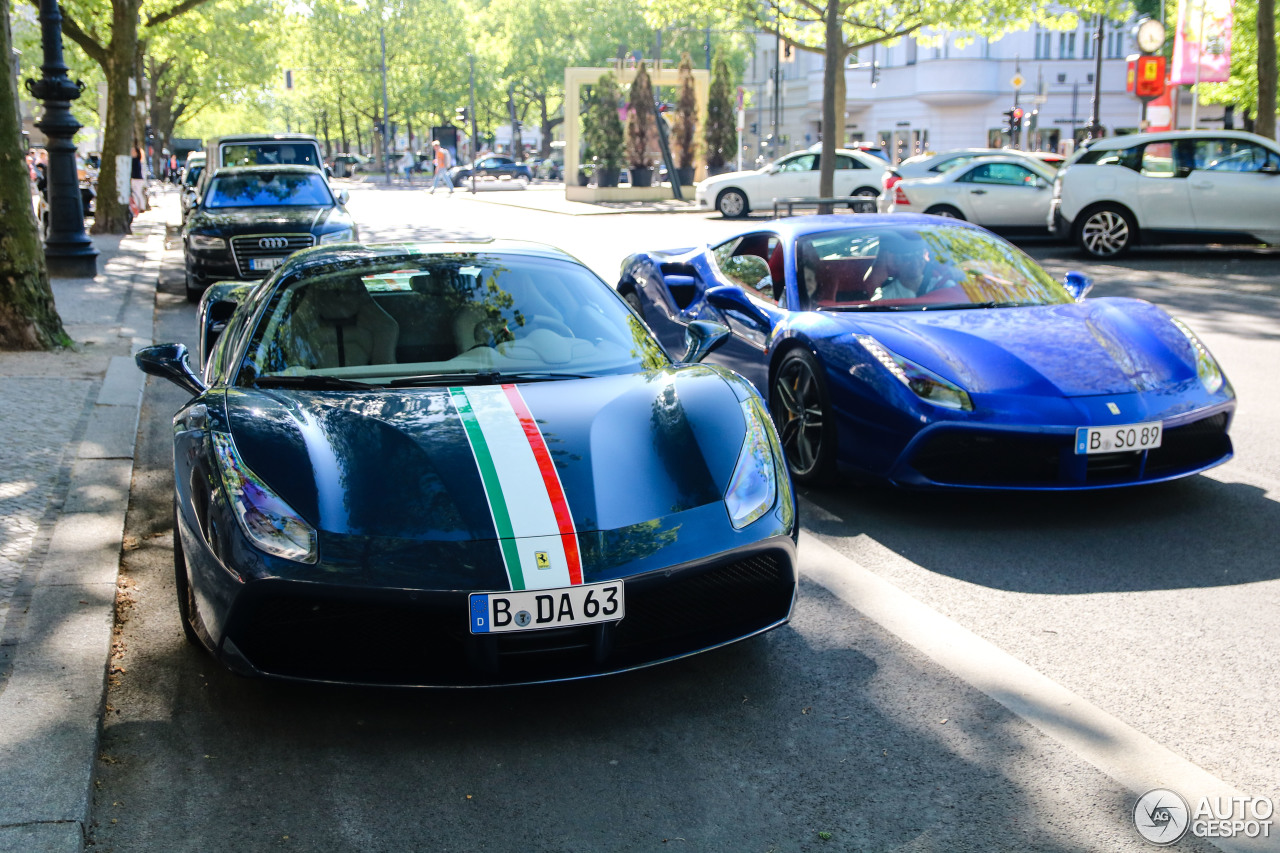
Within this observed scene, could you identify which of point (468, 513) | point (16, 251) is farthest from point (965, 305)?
point (16, 251)

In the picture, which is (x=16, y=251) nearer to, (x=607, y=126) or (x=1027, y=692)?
(x=1027, y=692)

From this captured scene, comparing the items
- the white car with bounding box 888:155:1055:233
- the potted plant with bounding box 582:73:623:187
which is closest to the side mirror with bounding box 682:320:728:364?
the white car with bounding box 888:155:1055:233

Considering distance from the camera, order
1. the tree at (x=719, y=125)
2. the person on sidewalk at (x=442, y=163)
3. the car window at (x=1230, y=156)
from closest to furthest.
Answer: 1. the car window at (x=1230, y=156)
2. the tree at (x=719, y=125)
3. the person on sidewalk at (x=442, y=163)

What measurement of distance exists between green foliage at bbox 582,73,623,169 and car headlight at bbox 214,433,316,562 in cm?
3505

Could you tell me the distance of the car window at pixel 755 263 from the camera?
22.1ft

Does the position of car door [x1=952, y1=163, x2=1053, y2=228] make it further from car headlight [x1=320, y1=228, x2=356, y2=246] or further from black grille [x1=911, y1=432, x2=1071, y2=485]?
black grille [x1=911, y1=432, x2=1071, y2=485]

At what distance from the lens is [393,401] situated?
13.1ft

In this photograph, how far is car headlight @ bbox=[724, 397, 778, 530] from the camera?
362 cm

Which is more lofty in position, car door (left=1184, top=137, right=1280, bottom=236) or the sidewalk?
car door (left=1184, top=137, right=1280, bottom=236)

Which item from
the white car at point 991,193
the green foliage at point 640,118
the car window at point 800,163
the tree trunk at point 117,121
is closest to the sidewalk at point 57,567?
the white car at point 991,193

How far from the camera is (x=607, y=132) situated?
37.7 m

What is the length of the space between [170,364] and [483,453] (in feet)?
5.16

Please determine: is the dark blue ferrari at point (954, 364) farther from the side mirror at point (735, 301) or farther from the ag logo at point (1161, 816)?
the ag logo at point (1161, 816)

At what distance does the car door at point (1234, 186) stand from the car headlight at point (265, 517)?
15.7 m
